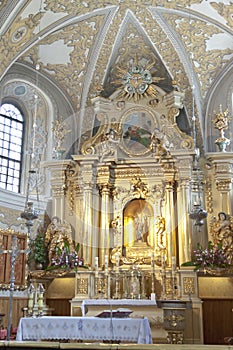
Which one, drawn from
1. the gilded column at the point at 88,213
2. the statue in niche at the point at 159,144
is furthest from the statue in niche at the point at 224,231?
the gilded column at the point at 88,213

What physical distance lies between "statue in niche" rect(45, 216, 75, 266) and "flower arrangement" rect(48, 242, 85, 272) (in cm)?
9

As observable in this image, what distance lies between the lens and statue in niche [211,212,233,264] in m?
12.6

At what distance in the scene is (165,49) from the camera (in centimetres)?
1417

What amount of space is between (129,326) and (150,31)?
9.11m

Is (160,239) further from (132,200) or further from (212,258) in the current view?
(212,258)

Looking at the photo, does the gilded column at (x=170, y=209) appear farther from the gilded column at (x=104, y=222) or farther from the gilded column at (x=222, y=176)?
the gilded column at (x=104, y=222)

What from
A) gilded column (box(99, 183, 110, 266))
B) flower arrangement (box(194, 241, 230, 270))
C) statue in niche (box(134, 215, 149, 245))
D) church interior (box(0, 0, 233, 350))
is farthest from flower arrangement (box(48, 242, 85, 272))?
flower arrangement (box(194, 241, 230, 270))

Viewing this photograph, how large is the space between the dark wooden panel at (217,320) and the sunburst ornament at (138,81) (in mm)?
6789

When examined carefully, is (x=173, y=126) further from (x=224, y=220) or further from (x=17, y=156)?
(x=17, y=156)

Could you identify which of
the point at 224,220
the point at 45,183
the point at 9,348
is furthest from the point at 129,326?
the point at 45,183

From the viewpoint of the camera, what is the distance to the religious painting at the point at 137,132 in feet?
47.5

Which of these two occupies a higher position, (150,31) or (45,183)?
(150,31)

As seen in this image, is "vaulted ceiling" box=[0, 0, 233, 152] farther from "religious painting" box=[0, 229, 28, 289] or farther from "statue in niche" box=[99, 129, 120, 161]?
"religious painting" box=[0, 229, 28, 289]

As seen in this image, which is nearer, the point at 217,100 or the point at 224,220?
the point at 224,220
